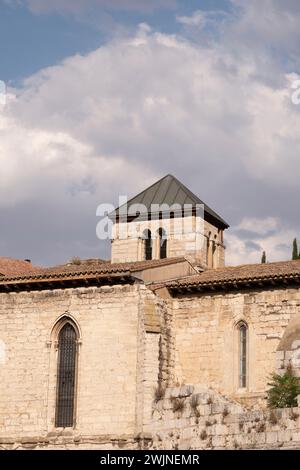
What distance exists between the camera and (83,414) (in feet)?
109

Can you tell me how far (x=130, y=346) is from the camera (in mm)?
32906

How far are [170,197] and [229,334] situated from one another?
10631 mm

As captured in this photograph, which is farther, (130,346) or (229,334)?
(229,334)

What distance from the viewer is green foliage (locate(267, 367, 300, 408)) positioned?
2894cm

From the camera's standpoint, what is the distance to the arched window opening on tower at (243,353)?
33062 mm

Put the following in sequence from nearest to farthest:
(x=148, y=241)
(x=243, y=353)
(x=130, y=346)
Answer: (x=130, y=346)
(x=243, y=353)
(x=148, y=241)

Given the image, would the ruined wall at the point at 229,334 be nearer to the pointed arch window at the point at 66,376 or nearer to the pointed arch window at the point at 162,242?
the pointed arch window at the point at 66,376

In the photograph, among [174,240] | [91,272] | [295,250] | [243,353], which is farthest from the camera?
[295,250]

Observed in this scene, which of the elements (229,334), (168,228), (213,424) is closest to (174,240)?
(168,228)

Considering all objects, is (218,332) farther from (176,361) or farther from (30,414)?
(30,414)

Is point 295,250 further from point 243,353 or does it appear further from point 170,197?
point 243,353

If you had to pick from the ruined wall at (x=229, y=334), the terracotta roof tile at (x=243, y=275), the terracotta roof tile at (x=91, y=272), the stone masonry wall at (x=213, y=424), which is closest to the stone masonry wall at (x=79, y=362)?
the terracotta roof tile at (x=91, y=272)
